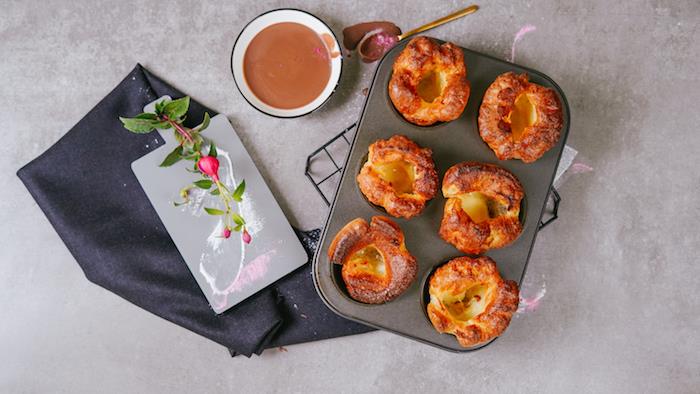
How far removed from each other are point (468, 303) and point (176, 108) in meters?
1.73

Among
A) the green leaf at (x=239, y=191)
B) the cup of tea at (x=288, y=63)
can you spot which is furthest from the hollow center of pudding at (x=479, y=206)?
the green leaf at (x=239, y=191)

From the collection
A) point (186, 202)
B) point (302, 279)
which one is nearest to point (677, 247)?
point (302, 279)

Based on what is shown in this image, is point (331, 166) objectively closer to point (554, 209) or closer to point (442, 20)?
point (442, 20)

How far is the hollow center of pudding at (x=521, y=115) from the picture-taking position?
2.49m

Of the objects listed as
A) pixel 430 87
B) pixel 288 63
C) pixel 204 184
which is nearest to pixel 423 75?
pixel 430 87

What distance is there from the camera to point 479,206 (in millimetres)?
2502

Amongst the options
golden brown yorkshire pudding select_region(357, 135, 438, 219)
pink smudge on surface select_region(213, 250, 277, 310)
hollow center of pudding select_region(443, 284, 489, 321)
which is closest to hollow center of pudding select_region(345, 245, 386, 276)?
golden brown yorkshire pudding select_region(357, 135, 438, 219)

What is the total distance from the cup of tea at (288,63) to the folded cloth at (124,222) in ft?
1.32

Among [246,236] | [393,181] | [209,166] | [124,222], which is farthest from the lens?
[124,222]

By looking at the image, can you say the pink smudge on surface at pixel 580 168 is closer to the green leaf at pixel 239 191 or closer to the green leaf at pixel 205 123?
the green leaf at pixel 239 191

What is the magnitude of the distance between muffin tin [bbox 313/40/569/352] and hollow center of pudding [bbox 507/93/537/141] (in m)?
0.12

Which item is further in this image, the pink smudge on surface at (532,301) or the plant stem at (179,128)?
the pink smudge on surface at (532,301)

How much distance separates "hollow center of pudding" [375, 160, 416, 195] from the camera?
7.97 ft

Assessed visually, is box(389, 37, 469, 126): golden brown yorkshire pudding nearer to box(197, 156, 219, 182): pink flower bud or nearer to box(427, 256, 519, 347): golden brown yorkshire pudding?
box(427, 256, 519, 347): golden brown yorkshire pudding
